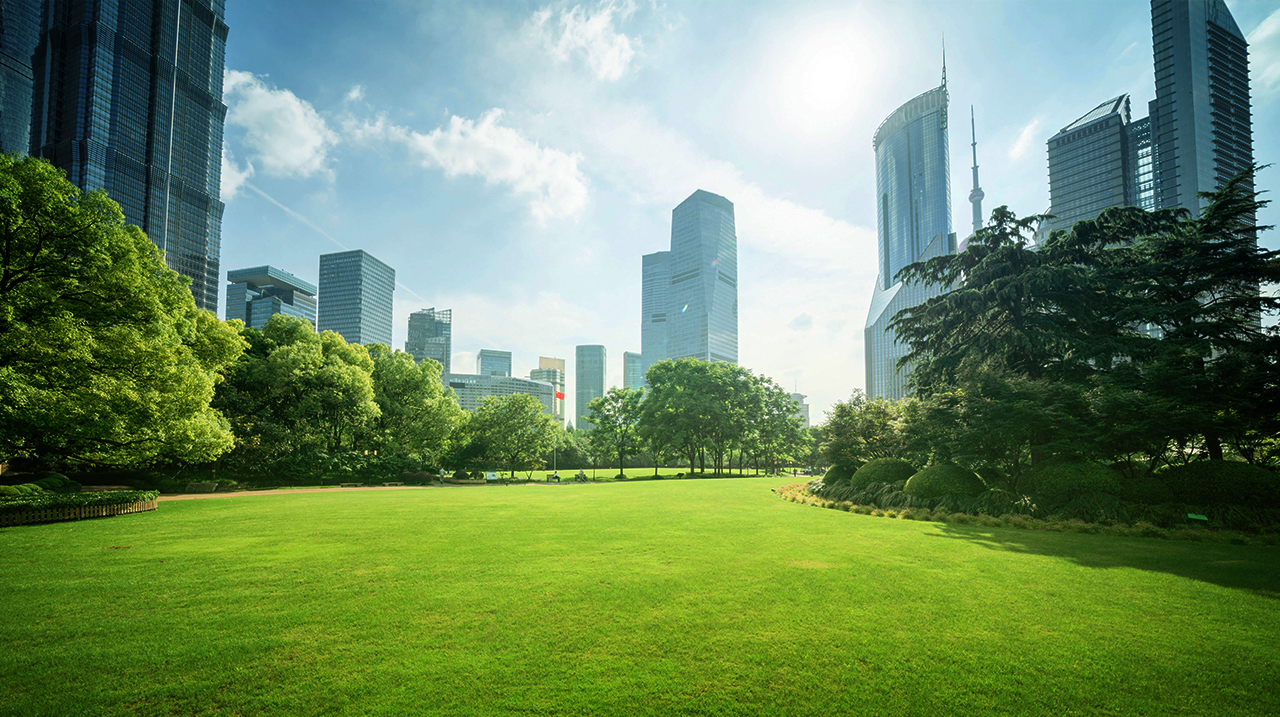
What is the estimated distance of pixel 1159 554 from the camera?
Answer: 924cm

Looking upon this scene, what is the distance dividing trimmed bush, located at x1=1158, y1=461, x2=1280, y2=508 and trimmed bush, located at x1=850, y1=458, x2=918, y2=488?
679 centimetres

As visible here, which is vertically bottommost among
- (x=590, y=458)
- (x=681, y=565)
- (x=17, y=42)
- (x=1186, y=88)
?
(x=590, y=458)

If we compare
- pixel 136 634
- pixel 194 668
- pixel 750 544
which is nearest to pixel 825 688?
pixel 194 668

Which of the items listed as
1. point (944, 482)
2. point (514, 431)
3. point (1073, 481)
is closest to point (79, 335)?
point (944, 482)

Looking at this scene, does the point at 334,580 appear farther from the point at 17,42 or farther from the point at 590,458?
the point at 17,42

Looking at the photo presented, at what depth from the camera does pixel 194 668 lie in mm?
4641

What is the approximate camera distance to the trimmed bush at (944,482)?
15.5 meters

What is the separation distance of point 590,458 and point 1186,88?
119 meters

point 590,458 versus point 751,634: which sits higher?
point 751,634

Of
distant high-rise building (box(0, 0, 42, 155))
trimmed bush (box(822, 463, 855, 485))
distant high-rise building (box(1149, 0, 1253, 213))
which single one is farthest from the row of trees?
distant high-rise building (box(0, 0, 42, 155))

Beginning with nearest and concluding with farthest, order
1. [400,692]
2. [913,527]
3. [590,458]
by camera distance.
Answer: [400,692] → [913,527] → [590,458]

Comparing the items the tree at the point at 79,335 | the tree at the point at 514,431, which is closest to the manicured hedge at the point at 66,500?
the tree at the point at 79,335

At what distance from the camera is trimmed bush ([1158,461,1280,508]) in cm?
1197

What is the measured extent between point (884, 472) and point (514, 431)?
34583 mm
